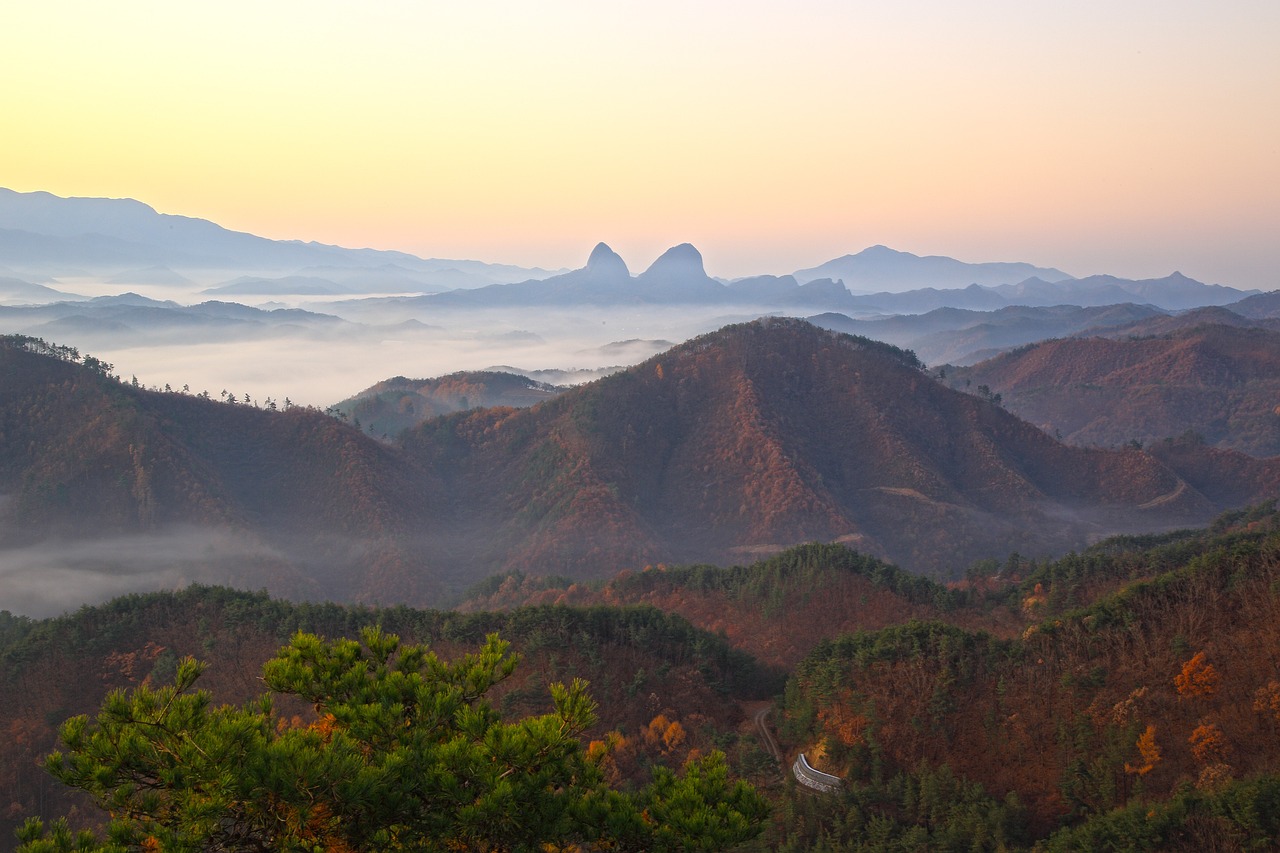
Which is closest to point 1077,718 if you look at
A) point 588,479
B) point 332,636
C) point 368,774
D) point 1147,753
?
point 1147,753

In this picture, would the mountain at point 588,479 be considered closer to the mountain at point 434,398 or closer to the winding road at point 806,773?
the mountain at point 434,398

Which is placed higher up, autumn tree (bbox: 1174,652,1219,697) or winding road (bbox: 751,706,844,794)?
autumn tree (bbox: 1174,652,1219,697)

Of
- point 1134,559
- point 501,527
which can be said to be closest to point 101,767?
point 1134,559

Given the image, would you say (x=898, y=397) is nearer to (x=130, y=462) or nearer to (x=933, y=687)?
(x=933, y=687)

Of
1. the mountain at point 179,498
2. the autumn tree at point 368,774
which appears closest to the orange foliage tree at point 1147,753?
the autumn tree at point 368,774

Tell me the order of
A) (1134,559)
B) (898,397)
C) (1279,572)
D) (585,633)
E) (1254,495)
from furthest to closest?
(898,397) → (1254,495) → (1134,559) → (585,633) → (1279,572)

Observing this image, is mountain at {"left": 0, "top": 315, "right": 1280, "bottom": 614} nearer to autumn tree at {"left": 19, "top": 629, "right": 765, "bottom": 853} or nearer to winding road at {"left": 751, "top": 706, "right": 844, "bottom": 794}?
winding road at {"left": 751, "top": 706, "right": 844, "bottom": 794}

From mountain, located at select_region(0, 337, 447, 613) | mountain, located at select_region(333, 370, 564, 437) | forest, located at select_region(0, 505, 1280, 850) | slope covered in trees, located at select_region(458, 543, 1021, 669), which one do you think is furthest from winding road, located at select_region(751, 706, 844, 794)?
mountain, located at select_region(333, 370, 564, 437)
